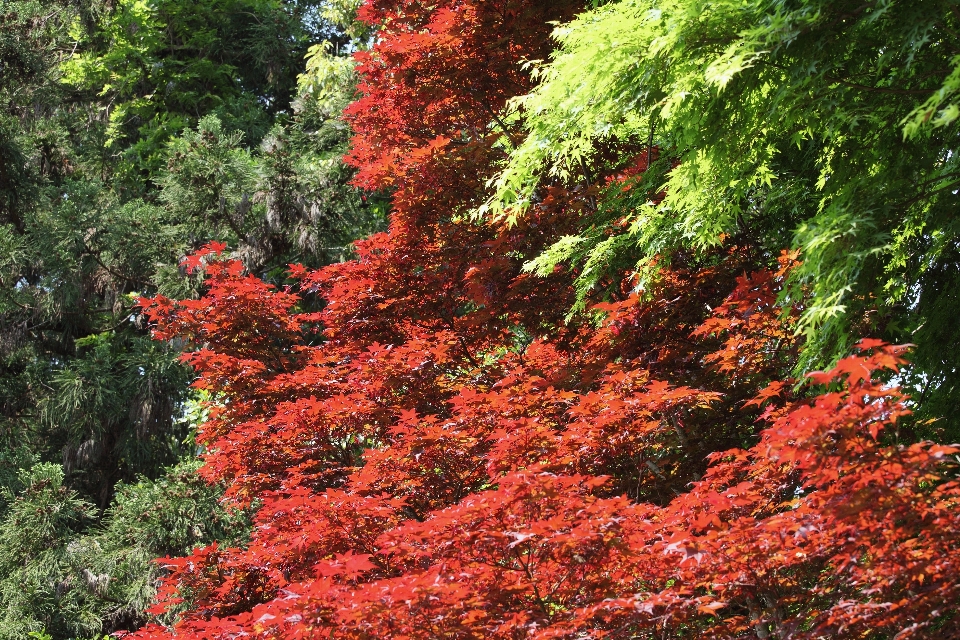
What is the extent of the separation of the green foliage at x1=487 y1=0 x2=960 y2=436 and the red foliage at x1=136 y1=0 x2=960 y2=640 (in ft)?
1.61

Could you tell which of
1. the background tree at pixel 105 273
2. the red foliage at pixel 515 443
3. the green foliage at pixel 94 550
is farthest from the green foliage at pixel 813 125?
the background tree at pixel 105 273

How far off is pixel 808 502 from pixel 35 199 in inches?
535

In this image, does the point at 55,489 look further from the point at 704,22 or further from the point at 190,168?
the point at 704,22

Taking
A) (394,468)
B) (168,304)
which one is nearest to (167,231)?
(168,304)

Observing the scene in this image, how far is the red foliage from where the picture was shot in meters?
3.59

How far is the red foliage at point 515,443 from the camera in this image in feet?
11.8

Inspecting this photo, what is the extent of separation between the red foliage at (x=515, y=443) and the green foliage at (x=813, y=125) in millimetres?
492

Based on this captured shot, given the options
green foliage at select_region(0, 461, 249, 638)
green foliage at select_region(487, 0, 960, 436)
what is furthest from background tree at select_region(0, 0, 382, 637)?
green foliage at select_region(487, 0, 960, 436)

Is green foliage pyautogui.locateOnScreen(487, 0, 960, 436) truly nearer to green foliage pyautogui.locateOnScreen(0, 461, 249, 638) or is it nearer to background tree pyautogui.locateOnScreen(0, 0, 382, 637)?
green foliage pyautogui.locateOnScreen(0, 461, 249, 638)

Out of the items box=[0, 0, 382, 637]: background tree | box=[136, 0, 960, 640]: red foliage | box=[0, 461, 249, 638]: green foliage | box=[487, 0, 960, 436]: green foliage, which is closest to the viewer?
box=[136, 0, 960, 640]: red foliage

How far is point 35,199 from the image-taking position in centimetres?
1404

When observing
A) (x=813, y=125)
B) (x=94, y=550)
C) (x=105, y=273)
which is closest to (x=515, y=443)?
(x=813, y=125)

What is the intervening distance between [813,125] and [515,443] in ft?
7.54

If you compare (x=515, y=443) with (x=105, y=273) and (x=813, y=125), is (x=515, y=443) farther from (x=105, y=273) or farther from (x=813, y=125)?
(x=105, y=273)
